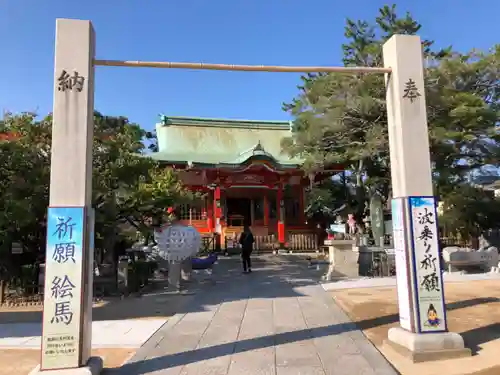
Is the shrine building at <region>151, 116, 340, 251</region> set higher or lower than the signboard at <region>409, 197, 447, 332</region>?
higher

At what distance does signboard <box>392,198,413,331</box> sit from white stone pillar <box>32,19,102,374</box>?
370 cm

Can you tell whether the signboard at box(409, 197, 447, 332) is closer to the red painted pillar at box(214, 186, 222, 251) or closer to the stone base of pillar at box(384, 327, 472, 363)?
the stone base of pillar at box(384, 327, 472, 363)

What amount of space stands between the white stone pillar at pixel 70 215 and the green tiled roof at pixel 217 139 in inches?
637

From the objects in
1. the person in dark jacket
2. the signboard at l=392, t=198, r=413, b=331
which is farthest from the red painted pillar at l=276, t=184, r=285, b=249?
the signboard at l=392, t=198, r=413, b=331

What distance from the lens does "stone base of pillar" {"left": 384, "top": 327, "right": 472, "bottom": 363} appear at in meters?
4.75

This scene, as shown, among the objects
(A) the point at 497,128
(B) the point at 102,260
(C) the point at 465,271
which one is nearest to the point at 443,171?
(A) the point at 497,128

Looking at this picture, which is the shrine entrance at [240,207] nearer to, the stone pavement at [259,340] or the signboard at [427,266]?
the stone pavement at [259,340]

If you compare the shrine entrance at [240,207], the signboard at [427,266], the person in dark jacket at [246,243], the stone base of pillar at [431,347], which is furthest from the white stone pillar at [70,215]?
the shrine entrance at [240,207]

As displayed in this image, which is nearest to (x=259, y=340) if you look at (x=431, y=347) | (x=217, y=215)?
(x=431, y=347)

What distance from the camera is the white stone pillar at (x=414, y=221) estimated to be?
4902 mm

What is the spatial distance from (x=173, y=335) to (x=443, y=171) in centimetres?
1255

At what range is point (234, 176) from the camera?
2144 cm

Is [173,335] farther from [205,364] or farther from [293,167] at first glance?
[293,167]

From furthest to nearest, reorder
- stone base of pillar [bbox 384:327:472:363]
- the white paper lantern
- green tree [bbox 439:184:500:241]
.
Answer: green tree [bbox 439:184:500:241] → the white paper lantern → stone base of pillar [bbox 384:327:472:363]
